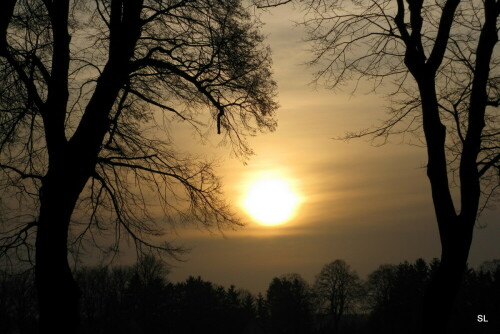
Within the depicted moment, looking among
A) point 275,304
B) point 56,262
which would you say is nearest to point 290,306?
point 275,304

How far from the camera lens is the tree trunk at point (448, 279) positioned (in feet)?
28.3

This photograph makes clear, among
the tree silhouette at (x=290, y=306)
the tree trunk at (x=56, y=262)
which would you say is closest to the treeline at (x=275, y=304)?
the tree silhouette at (x=290, y=306)

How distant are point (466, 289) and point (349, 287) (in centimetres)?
3098

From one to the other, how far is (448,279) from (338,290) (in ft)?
286

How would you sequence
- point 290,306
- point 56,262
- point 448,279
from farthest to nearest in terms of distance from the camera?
1. point 290,306
2. point 56,262
3. point 448,279

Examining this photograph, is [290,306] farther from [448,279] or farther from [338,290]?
[448,279]

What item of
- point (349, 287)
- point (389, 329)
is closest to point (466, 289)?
point (389, 329)

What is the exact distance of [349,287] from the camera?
92250mm

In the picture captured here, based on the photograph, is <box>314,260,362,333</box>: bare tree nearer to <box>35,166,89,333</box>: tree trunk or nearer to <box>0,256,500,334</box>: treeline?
<box>0,256,500,334</box>: treeline

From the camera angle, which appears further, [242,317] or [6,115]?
[242,317]

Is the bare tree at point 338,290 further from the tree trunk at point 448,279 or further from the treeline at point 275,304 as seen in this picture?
the tree trunk at point 448,279

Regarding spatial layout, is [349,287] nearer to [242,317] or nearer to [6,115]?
[242,317]

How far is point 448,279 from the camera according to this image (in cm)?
865

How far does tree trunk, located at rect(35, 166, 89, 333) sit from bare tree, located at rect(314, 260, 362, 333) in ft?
281
